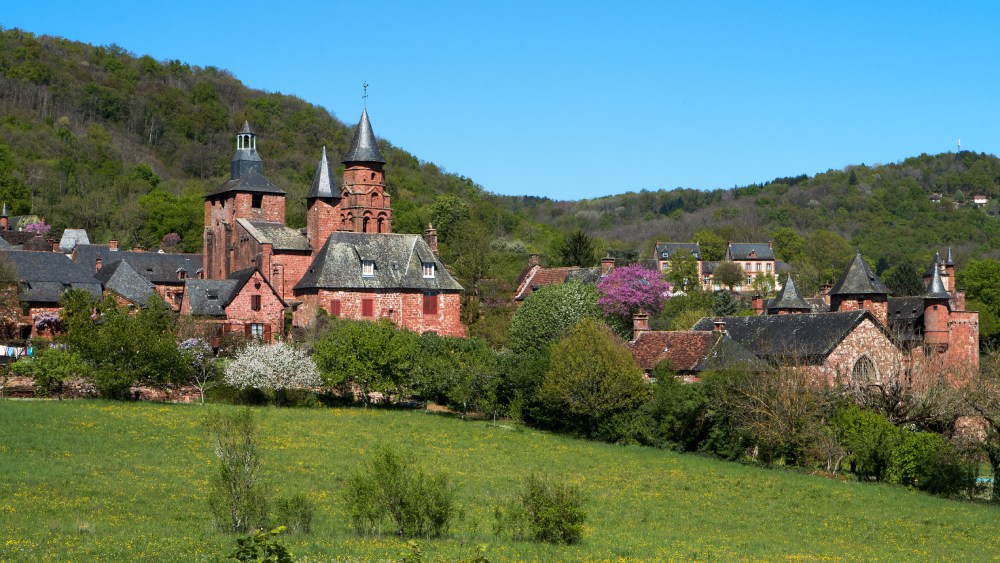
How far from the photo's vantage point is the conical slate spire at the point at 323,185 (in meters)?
65.9

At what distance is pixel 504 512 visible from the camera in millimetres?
25125

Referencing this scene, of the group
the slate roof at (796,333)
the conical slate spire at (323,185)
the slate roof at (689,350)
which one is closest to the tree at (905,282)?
the slate roof at (796,333)

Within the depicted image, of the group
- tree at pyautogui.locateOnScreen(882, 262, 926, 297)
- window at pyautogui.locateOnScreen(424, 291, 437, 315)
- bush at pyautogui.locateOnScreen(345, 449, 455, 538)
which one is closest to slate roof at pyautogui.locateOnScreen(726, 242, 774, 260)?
tree at pyautogui.locateOnScreen(882, 262, 926, 297)

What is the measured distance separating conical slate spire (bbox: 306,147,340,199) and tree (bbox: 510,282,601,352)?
14.4m

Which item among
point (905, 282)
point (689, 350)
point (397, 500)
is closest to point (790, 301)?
point (689, 350)

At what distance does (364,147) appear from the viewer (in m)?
Answer: 65.5

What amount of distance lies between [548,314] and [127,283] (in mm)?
23224

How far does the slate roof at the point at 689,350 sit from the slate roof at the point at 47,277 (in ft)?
93.7

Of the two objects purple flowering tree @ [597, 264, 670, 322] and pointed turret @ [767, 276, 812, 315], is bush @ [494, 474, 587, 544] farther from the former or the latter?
purple flowering tree @ [597, 264, 670, 322]

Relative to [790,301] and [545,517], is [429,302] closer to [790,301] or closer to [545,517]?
[790,301]

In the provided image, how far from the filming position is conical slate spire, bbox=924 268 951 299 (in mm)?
58281

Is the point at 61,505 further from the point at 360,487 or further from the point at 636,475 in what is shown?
the point at 636,475

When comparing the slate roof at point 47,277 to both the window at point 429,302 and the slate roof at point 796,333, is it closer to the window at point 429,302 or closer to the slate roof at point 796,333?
the window at point 429,302

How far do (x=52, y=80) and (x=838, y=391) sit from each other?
124900 millimetres
